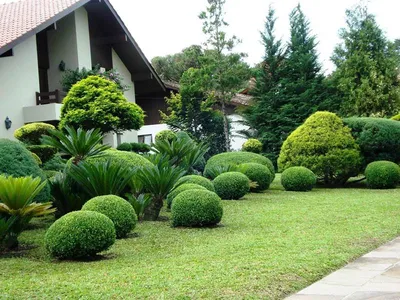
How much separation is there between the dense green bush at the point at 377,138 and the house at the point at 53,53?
34.0 feet

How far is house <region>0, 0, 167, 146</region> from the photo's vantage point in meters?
17.6

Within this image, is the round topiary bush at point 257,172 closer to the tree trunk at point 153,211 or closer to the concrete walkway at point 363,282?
the tree trunk at point 153,211

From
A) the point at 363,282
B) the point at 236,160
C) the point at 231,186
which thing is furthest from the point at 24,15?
the point at 363,282

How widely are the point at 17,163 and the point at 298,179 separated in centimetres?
994

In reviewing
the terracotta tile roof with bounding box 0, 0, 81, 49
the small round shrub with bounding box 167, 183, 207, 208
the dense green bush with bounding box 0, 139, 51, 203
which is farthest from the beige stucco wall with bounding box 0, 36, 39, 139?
the small round shrub with bounding box 167, 183, 207, 208

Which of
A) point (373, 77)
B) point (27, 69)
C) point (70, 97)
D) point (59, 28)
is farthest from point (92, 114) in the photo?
point (373, 77)

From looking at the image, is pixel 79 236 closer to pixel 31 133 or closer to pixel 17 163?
pixel 17 163

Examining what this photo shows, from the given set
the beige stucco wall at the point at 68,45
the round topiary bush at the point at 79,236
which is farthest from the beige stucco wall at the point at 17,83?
the round topiary bush at the point at 79,236

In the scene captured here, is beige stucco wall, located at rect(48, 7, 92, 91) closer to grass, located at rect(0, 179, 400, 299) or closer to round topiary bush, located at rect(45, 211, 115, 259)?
grass, located at rect(0, 179, 400, 299)

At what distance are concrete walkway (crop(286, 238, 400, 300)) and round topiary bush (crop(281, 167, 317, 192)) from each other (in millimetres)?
Answer: 9667

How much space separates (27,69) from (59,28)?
367 centimetres

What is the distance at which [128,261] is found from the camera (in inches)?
277

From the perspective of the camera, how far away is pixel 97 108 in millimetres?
16016

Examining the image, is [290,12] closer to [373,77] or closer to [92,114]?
[373,77]
